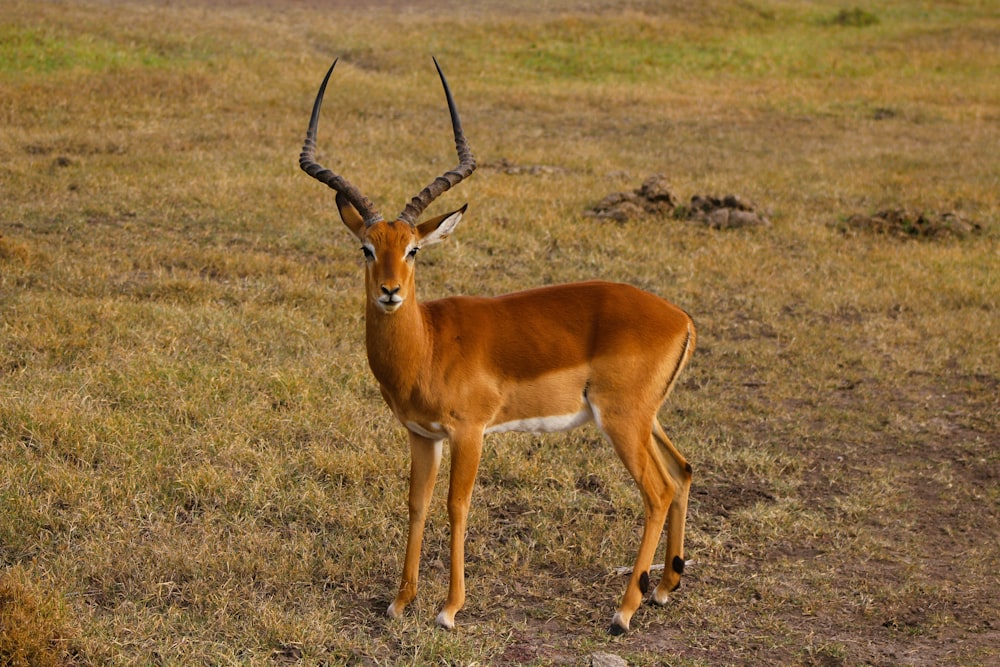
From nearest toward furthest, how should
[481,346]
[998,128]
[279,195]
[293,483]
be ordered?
[481,346] → [293,483] → [279,195] → [998,128]

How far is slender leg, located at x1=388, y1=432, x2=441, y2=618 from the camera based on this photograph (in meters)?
4.90

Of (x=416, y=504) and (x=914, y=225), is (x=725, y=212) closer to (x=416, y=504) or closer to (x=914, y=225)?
(x=914, y=225)

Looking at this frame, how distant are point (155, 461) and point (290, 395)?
118cm

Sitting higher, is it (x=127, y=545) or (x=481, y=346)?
(x=481, y=346)

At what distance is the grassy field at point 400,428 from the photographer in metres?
4.86

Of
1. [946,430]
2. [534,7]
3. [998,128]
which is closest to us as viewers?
[946,430]

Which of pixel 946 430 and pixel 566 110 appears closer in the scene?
pixel 946 430

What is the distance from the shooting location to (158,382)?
22.5 feet

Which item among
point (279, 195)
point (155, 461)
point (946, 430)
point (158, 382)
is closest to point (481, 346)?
point (155, 461)

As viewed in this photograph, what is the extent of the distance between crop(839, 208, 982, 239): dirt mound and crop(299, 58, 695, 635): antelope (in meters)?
7.35

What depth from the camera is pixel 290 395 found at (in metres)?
6.96

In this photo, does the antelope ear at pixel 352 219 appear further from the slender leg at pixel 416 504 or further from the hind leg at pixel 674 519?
the hind leg at pixel 674 519

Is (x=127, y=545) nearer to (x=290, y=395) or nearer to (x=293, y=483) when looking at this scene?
(x=293, y=483)

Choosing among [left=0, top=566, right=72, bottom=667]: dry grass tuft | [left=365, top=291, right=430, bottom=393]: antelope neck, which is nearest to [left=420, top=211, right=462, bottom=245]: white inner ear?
[left=365, top=291, right=430, bottom=393]: antelope neck
